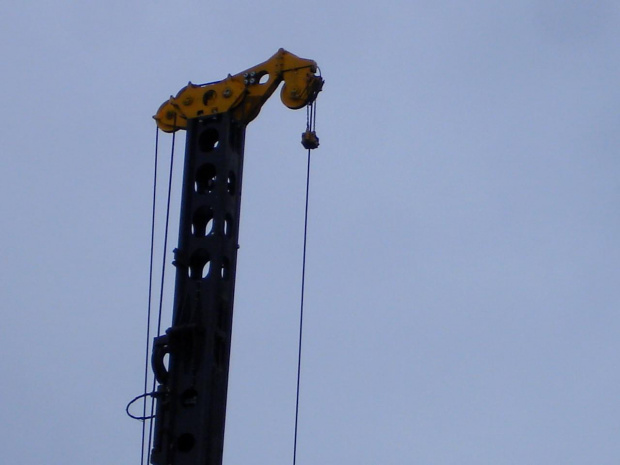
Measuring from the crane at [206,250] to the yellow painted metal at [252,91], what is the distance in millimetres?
11

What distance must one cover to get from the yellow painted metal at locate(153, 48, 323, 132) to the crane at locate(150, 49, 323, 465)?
0.04ft

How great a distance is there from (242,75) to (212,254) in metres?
2.10

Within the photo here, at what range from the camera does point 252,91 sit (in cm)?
1627

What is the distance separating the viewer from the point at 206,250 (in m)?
15.7

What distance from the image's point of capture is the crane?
1489 cm

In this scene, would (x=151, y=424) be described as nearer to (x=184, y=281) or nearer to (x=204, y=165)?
(x=184, y=281)

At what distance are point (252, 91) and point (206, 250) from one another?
1.85 metres

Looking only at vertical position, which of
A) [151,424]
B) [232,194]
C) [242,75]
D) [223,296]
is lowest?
[151,424]

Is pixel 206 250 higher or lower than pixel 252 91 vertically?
lower

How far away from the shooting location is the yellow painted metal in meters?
16.2

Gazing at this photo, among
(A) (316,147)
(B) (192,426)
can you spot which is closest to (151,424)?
(B) (192,426)

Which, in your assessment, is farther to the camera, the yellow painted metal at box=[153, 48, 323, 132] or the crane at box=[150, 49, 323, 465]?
the yellow painted metal at box=[153, 48, 323, 132]

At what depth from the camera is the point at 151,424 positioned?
15148 millimetres

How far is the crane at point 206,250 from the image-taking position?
14891 mm
